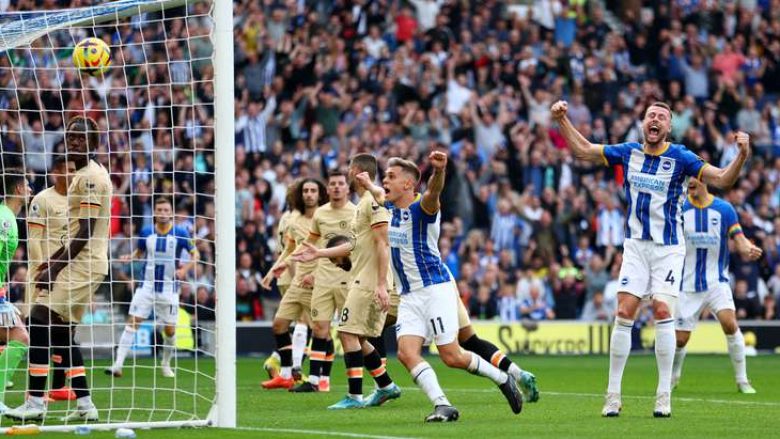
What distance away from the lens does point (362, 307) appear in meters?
14.3

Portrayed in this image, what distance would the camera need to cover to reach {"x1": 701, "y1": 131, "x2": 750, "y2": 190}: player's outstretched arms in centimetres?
1177

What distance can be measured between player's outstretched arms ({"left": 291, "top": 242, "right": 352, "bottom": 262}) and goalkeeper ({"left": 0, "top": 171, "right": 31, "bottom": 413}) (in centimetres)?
247

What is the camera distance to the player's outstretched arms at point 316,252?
13117mm

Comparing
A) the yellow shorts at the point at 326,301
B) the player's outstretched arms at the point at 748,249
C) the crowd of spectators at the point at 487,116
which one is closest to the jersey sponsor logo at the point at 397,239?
the yellow shorts at the point at 326,301

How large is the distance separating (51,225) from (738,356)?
8.03 meters

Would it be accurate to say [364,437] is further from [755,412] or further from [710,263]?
[710,263]

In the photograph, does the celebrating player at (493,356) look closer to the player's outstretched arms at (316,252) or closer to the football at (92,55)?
the player's outstretched arms at (316,252)

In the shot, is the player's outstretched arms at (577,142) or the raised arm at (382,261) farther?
the raised arm at (382,261)

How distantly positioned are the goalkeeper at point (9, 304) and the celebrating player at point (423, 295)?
3328mm

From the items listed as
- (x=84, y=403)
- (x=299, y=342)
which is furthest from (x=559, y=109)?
(x=299, y=342)

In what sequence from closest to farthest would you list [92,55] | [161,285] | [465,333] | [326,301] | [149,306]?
[465,333]
[92,55]
[326,301]
[149,306]
[161,285]

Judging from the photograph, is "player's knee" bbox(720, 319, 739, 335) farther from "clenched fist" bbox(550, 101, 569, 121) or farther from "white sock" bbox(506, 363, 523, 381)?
"clenched fist" bbox(550, 101, 569, 121)

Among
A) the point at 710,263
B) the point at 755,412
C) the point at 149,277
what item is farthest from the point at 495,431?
the point at 149,277

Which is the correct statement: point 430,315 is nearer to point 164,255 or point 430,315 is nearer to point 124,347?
point 124,347
